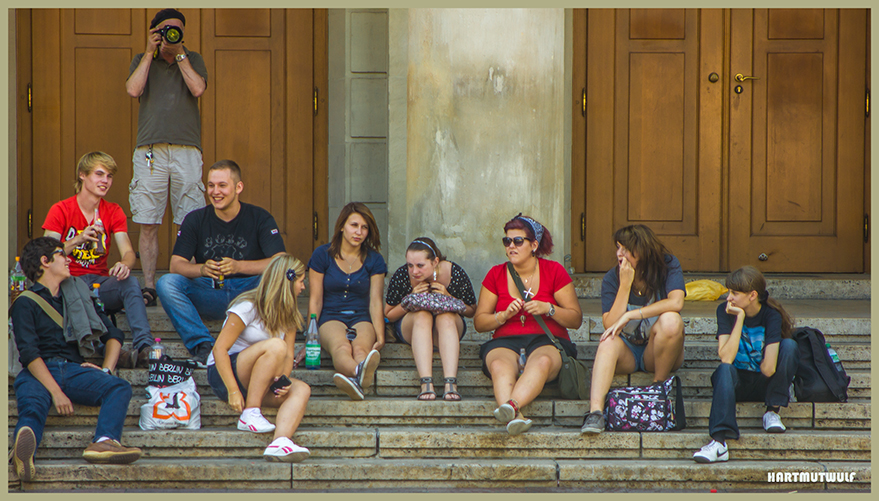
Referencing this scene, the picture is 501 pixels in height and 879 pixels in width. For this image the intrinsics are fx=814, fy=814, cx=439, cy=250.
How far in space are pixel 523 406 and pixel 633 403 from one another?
61 centimetres

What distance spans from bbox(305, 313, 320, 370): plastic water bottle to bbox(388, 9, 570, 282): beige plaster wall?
1.47 meters

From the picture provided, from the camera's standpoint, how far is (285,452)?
424 cm

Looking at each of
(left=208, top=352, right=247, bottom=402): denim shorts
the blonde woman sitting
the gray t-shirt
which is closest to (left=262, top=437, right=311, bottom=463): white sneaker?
the blonde woman sitting

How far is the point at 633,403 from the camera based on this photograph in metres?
4.52

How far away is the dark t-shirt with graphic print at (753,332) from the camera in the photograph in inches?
180

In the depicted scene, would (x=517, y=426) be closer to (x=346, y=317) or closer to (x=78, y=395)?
(x=346, y=317)

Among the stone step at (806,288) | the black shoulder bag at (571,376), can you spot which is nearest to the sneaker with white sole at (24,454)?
the black shoulder bag at (571,376)

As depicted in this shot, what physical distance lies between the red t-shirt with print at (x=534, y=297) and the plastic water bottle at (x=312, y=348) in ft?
3.55

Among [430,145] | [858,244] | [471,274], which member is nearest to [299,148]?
[430,145]

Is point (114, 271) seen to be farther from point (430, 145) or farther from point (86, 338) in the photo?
point (430, 145)

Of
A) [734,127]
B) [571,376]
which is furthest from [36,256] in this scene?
[734,127]

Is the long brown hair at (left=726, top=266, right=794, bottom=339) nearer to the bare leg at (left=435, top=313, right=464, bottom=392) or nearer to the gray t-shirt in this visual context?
the bare leg at (left=435, top=313, right=464, bottom=392)

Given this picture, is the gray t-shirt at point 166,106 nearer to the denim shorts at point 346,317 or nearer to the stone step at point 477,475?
the denim shorts at point 346,317

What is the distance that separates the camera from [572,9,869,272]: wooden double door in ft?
24.6
